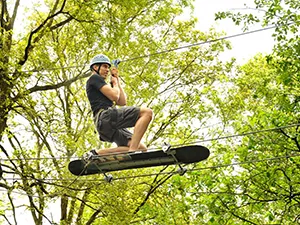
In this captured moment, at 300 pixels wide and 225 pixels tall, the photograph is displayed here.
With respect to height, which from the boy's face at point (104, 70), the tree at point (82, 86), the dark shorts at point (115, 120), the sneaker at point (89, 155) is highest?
the tree at point (82, 86)

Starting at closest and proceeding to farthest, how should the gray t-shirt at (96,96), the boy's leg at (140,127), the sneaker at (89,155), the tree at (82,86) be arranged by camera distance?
1. the boy's leg at (140,127)
2. the gray t-shirt at (96,96)
3. the sneaker at (89,155)
4. the tree at (82,86)

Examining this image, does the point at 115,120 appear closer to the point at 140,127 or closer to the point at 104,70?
the point at 140,127

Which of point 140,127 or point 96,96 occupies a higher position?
point 96,96

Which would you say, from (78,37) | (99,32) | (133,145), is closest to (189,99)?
(78,37)

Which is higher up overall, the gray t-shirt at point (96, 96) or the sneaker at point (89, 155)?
the gray t-shirt at point (96, 96)

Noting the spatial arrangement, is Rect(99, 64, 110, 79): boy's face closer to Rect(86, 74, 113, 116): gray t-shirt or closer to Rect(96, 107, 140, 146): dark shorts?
Rect(86, 74, 113, 116): gray t-shirt

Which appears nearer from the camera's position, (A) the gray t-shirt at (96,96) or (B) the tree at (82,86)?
(A) the gray t-shirt at (96,96)

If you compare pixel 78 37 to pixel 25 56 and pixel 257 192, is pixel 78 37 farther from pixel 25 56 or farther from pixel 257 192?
pixel 257 192

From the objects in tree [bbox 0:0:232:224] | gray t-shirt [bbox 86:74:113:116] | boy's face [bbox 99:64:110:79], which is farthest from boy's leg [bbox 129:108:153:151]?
tree [bbox 0:0:232:224]

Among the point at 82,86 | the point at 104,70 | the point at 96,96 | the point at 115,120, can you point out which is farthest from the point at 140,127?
the point at 82,86

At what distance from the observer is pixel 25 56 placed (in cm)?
1187

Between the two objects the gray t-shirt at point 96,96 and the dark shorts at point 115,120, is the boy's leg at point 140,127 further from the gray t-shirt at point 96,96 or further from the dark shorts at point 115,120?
the gray t-shirt at point 96,96

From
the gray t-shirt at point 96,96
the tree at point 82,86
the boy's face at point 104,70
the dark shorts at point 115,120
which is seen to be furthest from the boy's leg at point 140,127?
the tree at point 82,86

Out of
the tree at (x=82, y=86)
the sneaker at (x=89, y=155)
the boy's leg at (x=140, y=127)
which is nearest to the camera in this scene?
the boy's leg at (x=140, y=127)
